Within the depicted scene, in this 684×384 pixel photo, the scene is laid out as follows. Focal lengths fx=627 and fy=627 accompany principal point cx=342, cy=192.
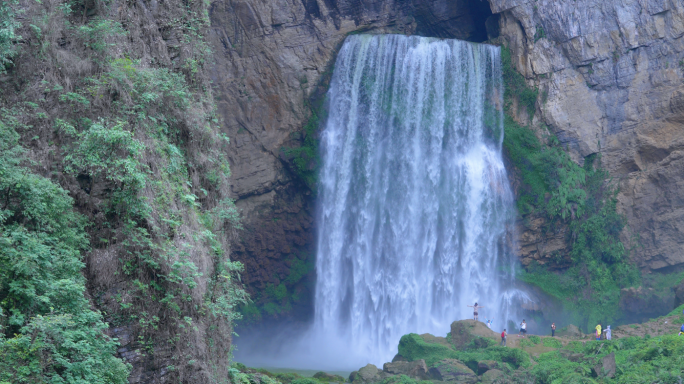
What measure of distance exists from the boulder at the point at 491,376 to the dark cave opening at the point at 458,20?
18069 mm

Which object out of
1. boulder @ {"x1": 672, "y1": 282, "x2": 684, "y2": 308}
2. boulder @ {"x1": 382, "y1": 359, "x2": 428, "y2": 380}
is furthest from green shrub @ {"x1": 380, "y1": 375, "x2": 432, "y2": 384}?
boulder @ {"x1": 672, "y1": 282, "x2": 684, "y2": 308}

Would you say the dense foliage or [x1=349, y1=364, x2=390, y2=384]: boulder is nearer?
the dense foliage

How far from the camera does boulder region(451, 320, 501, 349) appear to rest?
23859mm

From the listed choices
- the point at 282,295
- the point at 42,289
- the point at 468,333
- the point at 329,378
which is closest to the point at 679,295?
the point at 468,333

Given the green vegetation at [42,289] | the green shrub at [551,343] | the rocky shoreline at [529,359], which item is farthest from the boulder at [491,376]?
the green vegetation at [42,289]

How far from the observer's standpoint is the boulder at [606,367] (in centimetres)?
1848

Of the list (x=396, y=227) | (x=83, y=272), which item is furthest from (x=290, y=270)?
(x=83, y=272)

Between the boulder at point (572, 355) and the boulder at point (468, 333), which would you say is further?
the boulder at point (468, 333)

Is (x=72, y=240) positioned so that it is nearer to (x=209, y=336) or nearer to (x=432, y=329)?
(x=209, y=336)

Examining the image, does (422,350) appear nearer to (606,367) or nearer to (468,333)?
(468,333)

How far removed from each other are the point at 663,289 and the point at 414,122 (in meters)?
13.8

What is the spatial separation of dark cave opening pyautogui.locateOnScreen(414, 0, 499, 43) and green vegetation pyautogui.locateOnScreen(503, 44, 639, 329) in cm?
437

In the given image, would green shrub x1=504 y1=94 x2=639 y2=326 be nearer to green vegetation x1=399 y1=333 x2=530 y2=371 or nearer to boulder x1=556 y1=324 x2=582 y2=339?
boulder x1=556 y1=324 x2=582 y2=339

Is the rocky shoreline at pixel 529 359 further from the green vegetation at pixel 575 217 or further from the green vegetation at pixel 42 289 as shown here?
the green vegetation at pixel 42 289
